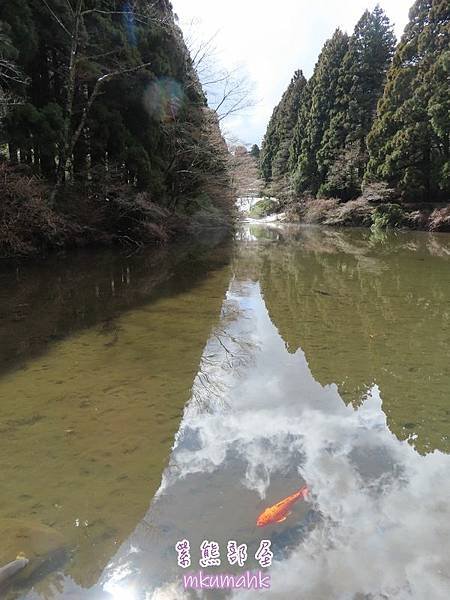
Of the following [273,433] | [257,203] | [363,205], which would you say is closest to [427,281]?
[273,433]

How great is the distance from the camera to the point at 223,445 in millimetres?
2883

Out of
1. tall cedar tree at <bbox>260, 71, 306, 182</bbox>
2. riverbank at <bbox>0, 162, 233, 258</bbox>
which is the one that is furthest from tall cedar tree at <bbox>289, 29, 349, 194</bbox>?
riverbank at <bbox>0, 162, 233, 258</bbox>

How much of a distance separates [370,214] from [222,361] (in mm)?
23769

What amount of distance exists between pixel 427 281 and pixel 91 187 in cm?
886

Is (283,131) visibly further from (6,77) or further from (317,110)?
(6,77)

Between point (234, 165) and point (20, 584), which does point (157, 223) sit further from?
point (20, 584)

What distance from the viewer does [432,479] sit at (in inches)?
101

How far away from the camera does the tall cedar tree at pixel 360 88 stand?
2862 cm

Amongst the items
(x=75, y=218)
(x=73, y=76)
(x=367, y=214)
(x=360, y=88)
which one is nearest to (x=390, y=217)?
(x=367, y=214)

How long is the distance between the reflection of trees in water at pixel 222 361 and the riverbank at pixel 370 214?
19210 mm

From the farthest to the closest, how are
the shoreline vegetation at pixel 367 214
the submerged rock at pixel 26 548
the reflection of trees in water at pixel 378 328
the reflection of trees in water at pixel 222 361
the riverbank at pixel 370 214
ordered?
the shoreline vegetation at pixel 367 214 < the riverbank at pixel 370 214 < the reflection of trees in water at pixel 222 361 < the reflection of trees in water at pixel 378 328 < the submerged rock at pixel 26 548

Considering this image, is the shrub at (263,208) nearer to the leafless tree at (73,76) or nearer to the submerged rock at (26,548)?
the leafless tree at (73,76)

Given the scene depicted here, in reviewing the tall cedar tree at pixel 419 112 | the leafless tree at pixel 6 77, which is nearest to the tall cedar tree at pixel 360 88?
the tall cedar tree at pixel 419 112

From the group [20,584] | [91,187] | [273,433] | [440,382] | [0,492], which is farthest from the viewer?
[91,187]
